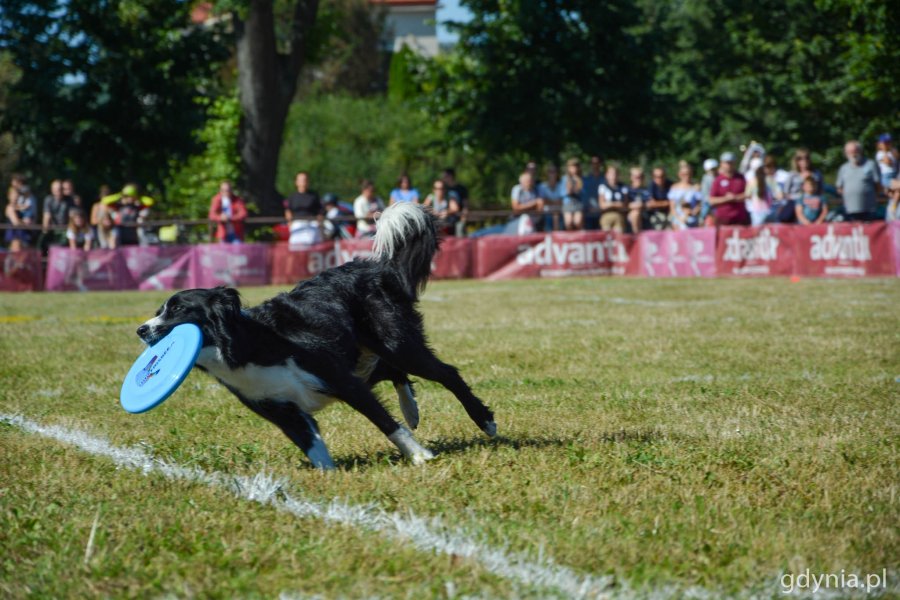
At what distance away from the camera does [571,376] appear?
7.84 metres

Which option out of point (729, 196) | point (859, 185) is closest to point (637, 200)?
point (729, 196)

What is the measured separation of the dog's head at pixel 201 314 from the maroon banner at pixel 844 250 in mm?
14422

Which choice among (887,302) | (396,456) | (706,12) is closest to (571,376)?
(396,456)

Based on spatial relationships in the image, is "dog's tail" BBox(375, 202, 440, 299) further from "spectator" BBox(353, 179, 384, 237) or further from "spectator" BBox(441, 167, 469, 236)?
"spectator" BBox(353, 179, 384, 237)

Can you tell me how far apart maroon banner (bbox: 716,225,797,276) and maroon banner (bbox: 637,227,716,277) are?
0.63 ft

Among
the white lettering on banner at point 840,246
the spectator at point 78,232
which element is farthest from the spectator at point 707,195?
the spectator at point 78,232

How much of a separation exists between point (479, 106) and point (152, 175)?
31.0 feet

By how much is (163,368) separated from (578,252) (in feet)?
51.8

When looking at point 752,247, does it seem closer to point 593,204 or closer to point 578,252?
point 578,252

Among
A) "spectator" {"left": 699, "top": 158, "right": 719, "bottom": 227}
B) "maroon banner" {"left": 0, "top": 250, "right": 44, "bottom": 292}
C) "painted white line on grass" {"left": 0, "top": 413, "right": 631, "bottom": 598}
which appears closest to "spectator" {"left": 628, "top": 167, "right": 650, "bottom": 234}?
"spectator" {"left": 699, "top": 158, "right": 719, "bottom": 227}

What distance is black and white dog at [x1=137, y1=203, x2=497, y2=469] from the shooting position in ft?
15.6

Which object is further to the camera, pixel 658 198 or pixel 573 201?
pixel 658 198

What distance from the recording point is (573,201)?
2059 centimetres

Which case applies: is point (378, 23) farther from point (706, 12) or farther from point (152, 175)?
point (152, 175)
